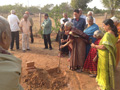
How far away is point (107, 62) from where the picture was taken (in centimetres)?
301

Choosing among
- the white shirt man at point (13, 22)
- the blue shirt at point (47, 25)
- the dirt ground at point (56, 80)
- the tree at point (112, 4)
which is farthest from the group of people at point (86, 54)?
the tree at point (112, 4)

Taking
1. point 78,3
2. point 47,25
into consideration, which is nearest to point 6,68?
point 47,25

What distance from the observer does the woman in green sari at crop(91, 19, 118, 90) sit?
288 centimetres

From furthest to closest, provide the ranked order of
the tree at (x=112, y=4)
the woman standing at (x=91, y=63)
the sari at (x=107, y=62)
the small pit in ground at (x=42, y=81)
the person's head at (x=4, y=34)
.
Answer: the tree at (x=112, y=4), the woman standing at (x=91, y=63), the small pit in ground at (x=42, y=81), the sari at (x=107, y=62), the person's head at (x=4, y=34)

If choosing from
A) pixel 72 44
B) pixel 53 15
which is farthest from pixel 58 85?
pixel 53 15

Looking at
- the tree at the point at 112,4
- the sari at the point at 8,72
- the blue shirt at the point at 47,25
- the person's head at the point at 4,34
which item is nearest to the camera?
the sari at the point at 8,72

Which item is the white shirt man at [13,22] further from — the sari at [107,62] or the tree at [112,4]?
the tree at [112,4]

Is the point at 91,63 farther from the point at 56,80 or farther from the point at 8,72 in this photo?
the point at 8,72

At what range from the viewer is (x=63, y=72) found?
4.17 metres

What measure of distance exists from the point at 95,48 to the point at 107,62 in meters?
0.53

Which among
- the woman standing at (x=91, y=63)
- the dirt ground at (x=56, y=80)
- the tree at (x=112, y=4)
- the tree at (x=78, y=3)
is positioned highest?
the tree at (x=78, y=3)

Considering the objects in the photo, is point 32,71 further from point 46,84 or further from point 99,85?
point 99,85

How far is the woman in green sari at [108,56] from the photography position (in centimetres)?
288

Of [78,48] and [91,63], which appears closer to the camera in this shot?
[91,63]
